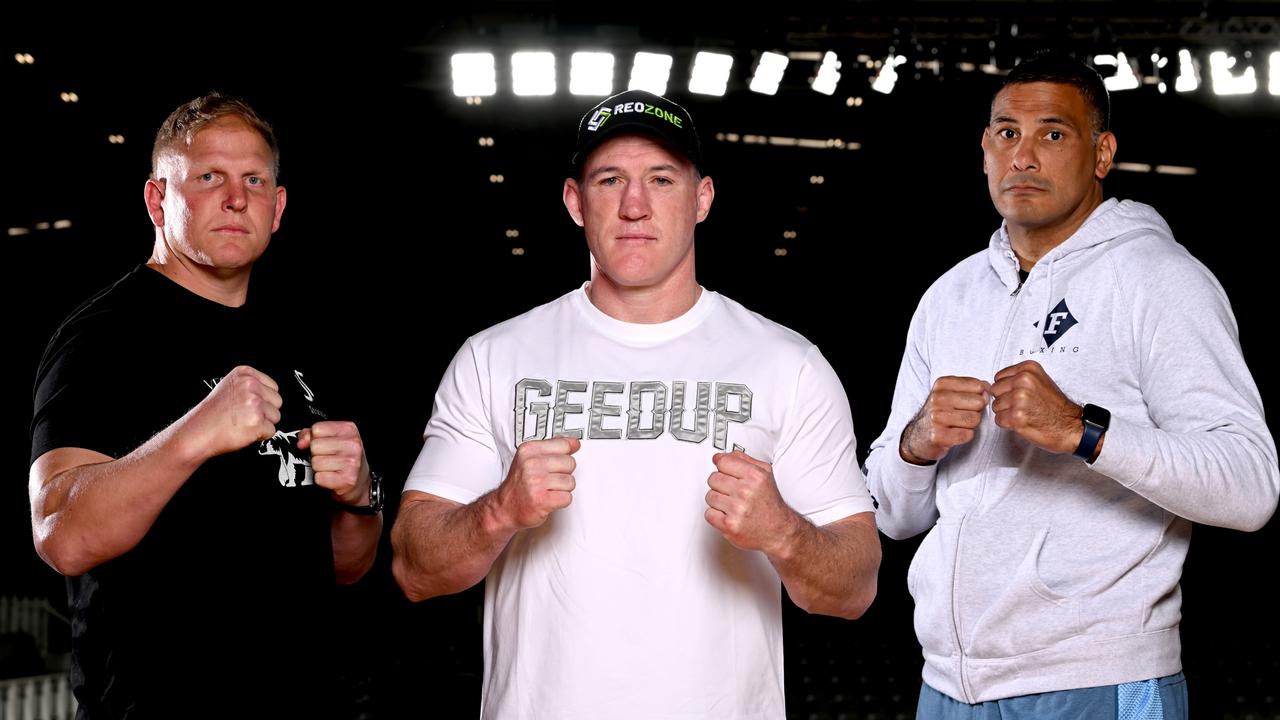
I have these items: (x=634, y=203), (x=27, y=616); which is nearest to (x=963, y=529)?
(x=634, y=203)

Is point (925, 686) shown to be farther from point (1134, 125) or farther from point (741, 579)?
point (1134, 125)

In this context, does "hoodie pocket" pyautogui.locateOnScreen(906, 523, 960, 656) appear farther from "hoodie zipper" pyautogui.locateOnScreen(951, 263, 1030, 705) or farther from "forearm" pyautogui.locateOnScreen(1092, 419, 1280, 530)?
"forearm" pyautogui.locateOnScreen(1092, 419, 1280, 530)

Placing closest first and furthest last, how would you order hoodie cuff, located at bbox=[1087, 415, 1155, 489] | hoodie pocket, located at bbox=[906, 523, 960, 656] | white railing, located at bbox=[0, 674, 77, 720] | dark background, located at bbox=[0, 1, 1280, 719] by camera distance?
1. hoodie cuff, located at bbox=[1087, 415, 1155, 489]
2. hoodie pocket, located at bbox=[906, 523, 960, 656]
3. dark background, located at bbox=[0, 1, 1280, 719]
4. white railing, located at bbox=[0, 674, 77, 720]

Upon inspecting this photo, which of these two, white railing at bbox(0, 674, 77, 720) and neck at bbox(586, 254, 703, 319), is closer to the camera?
neck at bbox(586, 254, 703, 319)

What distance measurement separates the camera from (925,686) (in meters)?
2.72

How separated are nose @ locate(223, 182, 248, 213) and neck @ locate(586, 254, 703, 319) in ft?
2.42

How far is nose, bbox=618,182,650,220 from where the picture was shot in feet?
7.40

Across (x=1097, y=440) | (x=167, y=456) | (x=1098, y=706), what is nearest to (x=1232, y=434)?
(x=1097, y=440)

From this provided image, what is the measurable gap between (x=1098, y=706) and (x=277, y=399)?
5.57 feet

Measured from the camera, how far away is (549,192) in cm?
1427

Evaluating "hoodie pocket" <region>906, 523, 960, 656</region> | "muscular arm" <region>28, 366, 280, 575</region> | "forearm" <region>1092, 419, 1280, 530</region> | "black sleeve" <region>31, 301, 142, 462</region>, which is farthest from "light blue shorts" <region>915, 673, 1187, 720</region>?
"black sleeve" <region>31, 301, 142, 462</region>

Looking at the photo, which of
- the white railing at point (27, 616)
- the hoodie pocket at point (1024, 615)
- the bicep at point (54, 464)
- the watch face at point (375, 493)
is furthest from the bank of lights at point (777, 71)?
the white railing at point (27, 616)

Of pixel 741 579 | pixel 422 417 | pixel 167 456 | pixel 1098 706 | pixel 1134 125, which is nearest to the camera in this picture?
pixel 167 456

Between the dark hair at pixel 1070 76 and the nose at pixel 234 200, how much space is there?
1.68 meters
